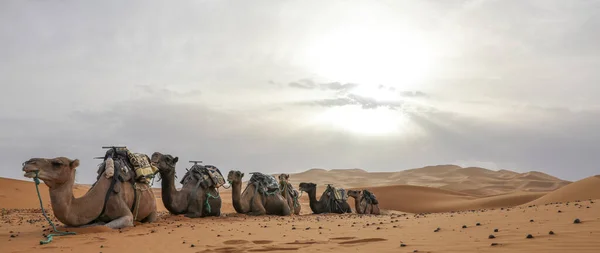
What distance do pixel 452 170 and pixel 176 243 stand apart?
255 feet

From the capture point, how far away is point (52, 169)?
9398 millimetres

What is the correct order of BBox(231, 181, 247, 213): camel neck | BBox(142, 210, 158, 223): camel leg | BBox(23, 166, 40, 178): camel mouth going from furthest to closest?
1. BBox(231, 181, 247, 213): camel neck
2. BBox(142, 210, 158, 223): camel leg
3. BBox(23, 166, 40, 178): camel mouth

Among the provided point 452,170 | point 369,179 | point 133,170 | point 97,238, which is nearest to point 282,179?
point 133,170

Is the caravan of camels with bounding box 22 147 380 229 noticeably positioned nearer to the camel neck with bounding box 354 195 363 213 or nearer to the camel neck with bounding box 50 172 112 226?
the camel neck with bounding box 50 172 112 226

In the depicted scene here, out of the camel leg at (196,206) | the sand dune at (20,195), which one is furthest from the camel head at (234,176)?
the sand dune at (20,195)

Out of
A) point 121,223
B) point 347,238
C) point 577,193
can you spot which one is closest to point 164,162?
point 121,223

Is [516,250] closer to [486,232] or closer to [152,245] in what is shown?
[486,232]

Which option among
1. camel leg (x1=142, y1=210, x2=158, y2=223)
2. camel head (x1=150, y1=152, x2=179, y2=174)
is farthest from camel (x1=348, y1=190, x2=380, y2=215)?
camel leg (x1=142, y1=210, x2=158, y2=223)

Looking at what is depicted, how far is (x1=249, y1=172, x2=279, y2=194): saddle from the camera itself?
56.5 feet

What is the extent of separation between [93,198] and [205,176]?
4.91m

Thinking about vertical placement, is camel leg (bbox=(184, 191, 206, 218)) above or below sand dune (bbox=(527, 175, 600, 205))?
below

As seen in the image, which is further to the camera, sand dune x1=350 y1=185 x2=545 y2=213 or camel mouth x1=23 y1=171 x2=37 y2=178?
sand dune x1=350 y1=185 x2=545 y2=213

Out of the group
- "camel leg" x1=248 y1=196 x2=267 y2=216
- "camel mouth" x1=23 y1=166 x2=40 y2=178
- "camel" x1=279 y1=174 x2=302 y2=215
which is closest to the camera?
"camel mouth" x1=23 y1=166 x2=40 y2=178

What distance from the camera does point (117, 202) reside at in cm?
1062
